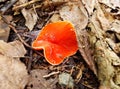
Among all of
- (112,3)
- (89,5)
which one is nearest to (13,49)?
(89,5)

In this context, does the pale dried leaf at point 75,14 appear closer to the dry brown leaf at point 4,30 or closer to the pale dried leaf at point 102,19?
the pale dried leaf at point 102,19

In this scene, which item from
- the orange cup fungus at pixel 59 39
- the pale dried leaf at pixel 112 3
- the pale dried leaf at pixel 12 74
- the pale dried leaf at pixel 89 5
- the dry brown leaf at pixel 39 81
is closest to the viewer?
the pale dried leaf at pixel 12 74

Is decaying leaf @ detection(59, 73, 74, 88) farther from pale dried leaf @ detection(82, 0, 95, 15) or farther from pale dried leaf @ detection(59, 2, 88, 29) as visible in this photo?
pale dried leaf @ detection(82, 0, 95, 15)

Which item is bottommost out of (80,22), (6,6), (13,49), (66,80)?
(66,80)

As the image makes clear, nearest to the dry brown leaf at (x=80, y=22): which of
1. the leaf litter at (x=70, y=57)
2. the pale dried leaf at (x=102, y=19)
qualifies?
the leaf litter at (x=70, y=57)

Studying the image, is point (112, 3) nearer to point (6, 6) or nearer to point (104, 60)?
point (104, 60)

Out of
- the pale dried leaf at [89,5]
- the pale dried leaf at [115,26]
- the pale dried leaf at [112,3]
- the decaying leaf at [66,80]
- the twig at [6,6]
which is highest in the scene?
the twig at [6,6]

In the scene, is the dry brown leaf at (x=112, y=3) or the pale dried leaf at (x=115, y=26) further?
the dry brown leaf at (x=112, y=3)
